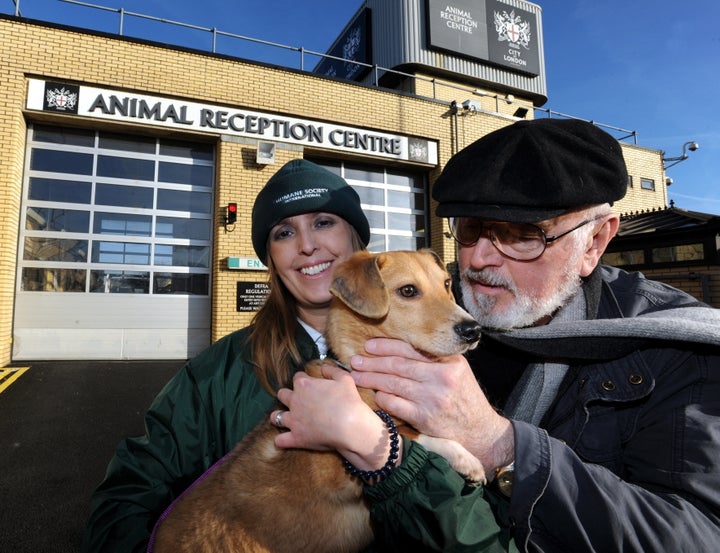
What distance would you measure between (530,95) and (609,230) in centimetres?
2130

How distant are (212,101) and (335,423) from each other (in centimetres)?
1058

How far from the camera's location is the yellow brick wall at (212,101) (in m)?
8.91

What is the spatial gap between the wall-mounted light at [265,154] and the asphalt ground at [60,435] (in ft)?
17.1

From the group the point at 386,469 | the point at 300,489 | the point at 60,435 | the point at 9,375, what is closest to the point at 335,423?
the point at 386,469

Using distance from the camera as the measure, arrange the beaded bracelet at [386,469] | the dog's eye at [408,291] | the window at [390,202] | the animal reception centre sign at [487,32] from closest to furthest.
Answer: the beaded bracelet at [386,469] → the dog's eye at [408,291] → the window at [390,202] → the animal reception centre sign at [487,32]

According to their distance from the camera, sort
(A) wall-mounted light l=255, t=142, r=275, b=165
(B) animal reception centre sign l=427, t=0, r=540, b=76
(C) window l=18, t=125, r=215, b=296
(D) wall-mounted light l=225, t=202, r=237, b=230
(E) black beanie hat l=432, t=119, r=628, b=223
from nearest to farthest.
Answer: (E) black beanie hat l=432, t=119, r=628, b=223, (C) window l=18, t=125, r=215, b=296, (D) wall-mounted light l=225, t=202, r=237, b=230, (A) wall-mounted light l=255, t=142, r=275, b=165, (B) animal reception centre sign l=427, t=0, r=540, b=76

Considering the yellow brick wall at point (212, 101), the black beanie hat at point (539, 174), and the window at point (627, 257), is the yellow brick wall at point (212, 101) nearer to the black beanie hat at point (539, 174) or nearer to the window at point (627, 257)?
the window at point (627, 257)

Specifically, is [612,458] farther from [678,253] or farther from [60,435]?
[678,253]

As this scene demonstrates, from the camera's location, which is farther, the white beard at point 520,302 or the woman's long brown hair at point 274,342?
the woman's long brown hair at point 274,342

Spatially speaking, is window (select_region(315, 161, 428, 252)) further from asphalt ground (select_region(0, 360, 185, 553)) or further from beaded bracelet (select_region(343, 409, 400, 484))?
beaded bracelet (select_region(343, 409, 400, 484))

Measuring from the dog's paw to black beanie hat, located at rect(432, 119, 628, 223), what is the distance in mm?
917

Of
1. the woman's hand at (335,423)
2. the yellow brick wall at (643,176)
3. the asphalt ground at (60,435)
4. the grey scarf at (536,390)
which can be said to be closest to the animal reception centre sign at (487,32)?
the yellow brick wall at (643,176)

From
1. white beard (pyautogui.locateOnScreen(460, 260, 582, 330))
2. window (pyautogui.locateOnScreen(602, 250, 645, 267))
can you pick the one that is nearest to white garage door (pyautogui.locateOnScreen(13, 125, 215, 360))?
white beard (pyautogui.locateOnScreen(460, 260, 582, 330))

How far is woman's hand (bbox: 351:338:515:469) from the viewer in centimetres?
153
